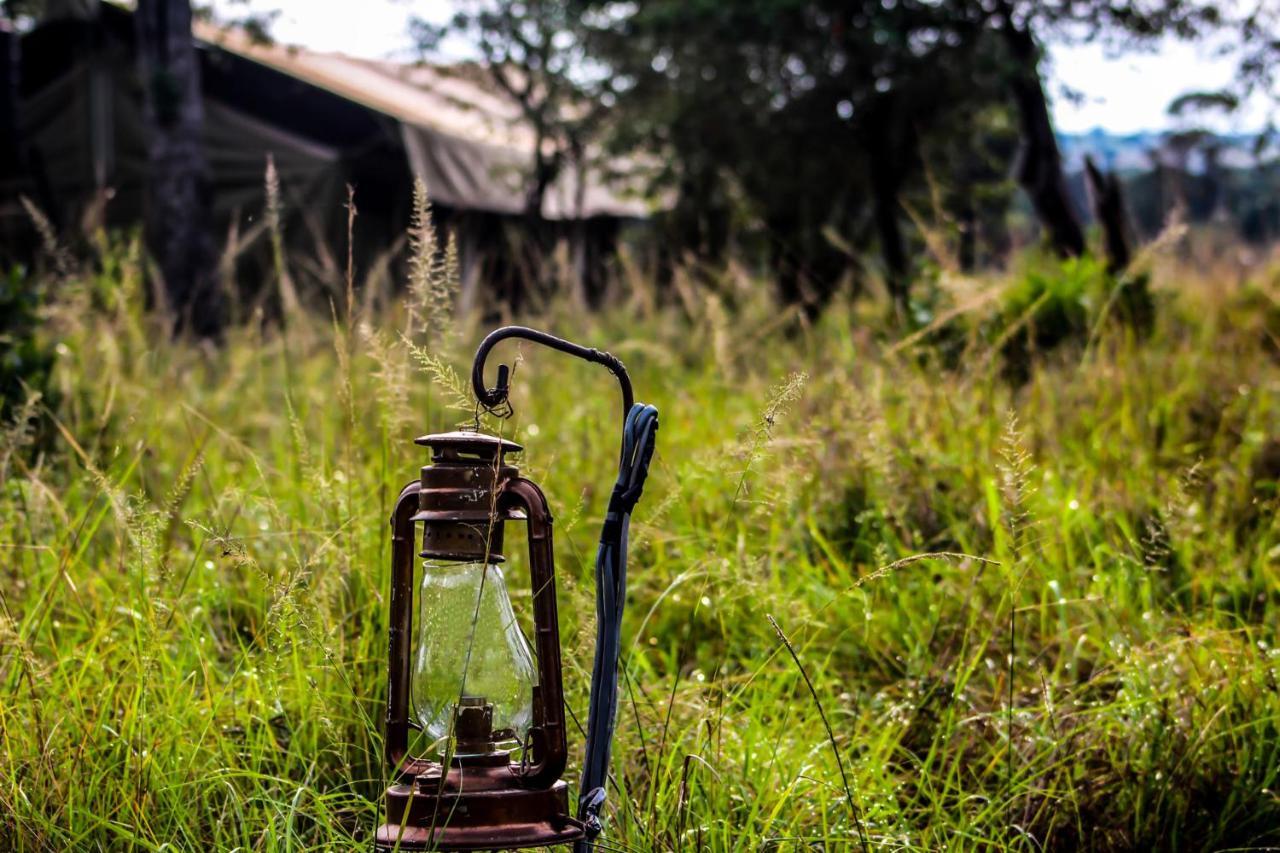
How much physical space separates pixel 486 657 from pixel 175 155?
718 cm

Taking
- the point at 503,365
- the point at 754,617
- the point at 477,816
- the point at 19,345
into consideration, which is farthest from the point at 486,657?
the point at 19,345

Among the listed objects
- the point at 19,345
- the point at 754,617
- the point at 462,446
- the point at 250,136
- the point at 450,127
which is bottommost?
the point at 754,617

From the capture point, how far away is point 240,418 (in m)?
4.31

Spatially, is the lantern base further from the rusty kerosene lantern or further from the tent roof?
the tent roof

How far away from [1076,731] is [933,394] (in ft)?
5.73

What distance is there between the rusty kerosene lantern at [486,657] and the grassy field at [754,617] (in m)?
0.18

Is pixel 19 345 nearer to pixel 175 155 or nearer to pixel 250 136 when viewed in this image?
pixel 175 155

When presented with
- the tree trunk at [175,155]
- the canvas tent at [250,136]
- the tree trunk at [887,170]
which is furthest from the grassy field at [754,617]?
the canvas tent at [250,136]

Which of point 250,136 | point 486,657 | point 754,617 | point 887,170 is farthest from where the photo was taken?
point 250,136

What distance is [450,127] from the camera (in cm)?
1448

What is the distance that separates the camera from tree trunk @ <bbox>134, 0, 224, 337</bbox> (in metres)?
7.48

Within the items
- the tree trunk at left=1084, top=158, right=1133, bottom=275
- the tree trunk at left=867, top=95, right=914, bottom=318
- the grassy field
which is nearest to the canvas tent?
the tree trunk at left=867, top=95, right=914, bottom=318

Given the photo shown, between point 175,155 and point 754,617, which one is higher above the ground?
point 175,155

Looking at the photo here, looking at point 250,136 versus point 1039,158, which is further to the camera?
point 250,136
